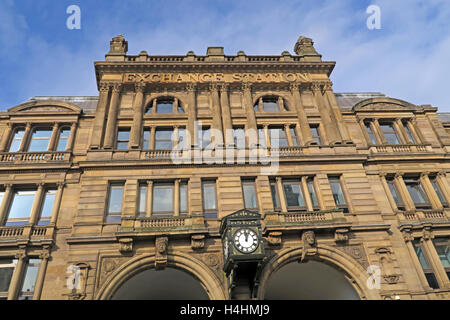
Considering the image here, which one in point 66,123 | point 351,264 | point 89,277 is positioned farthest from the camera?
point 66,123

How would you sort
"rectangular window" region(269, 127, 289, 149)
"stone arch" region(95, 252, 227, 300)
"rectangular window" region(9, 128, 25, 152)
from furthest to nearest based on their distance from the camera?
1. "rectangular window" region(269, 127, 289, 149)
2. "rectangular window" region(9, 128, 25, 152)
3. "stone arch" region(95, 252, 227, 300)

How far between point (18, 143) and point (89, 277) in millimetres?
11516

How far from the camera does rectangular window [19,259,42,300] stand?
1641cm

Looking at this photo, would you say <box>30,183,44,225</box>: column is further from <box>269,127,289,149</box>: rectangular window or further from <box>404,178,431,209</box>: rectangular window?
<box>404,178,431,209</box>: rectangular window

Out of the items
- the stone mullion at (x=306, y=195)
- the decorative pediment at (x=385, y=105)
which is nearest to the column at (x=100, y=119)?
the stone mullion at (x=306, y=195)

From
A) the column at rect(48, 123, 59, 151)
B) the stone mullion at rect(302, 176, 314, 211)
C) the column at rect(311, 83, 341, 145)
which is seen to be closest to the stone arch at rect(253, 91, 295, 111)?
the column at rect(311, 83, 341, 145)

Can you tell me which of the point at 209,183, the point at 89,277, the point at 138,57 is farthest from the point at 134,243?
the point at 138,57

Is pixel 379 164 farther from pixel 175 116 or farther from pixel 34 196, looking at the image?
pixel 34 196

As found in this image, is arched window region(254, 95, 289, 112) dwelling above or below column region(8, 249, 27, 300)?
above

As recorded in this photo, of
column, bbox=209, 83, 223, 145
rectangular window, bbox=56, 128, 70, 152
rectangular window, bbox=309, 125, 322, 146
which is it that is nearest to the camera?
rectangular window, bbox=56, 128, 70, 152

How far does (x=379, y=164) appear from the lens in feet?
73.3

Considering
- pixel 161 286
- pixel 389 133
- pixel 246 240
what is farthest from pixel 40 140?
pixel 389 133

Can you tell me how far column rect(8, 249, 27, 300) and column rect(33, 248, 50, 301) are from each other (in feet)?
2.80

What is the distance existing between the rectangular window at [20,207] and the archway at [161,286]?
7.09 metres
